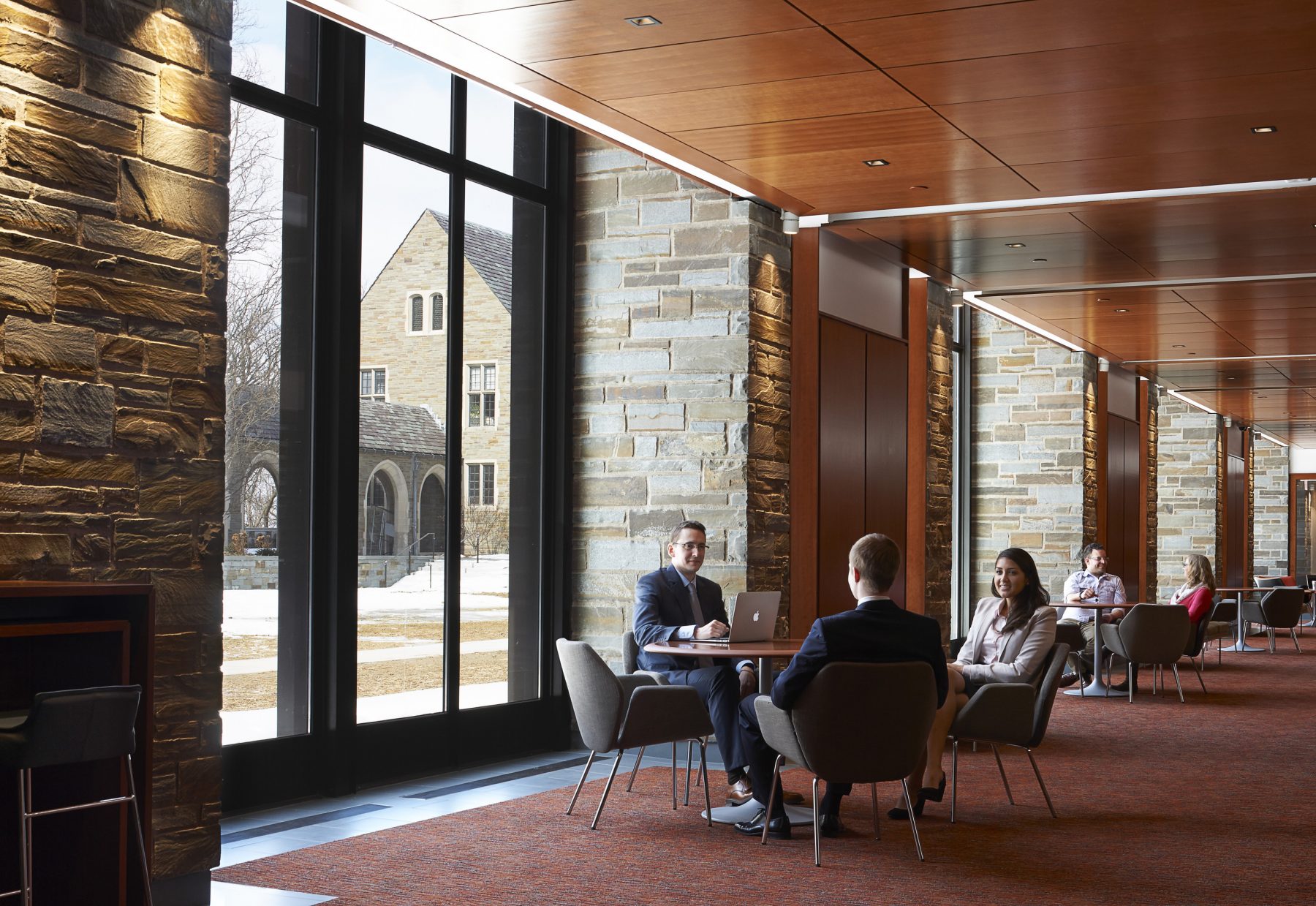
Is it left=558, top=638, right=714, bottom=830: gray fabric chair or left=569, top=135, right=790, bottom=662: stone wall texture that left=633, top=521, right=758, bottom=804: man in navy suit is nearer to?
left=558, top=638, right=714, bottom=830: gray fabric chair

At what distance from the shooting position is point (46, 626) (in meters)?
3.74

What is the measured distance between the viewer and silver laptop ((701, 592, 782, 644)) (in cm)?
611

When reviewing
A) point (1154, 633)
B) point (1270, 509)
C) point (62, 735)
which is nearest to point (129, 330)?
point (62, 735)

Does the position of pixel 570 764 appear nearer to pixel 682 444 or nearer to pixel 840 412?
pixel 682 444

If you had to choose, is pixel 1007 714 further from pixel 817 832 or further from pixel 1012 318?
pixel 1012 318

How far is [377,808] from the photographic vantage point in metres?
6.30

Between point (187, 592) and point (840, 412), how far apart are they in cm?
521

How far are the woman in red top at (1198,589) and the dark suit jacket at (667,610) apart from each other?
20.2ft

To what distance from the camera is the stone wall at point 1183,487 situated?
21.8 m

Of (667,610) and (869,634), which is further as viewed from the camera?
(667,610)

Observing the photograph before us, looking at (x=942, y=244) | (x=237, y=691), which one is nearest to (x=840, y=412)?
(x=942, y=244)

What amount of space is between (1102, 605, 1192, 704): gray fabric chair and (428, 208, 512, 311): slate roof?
220 inches

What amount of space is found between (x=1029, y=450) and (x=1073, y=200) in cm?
671

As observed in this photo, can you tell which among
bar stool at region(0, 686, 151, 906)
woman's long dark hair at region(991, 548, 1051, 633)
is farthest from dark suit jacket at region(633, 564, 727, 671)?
bar stool at region(0, 686, 151, 906)
